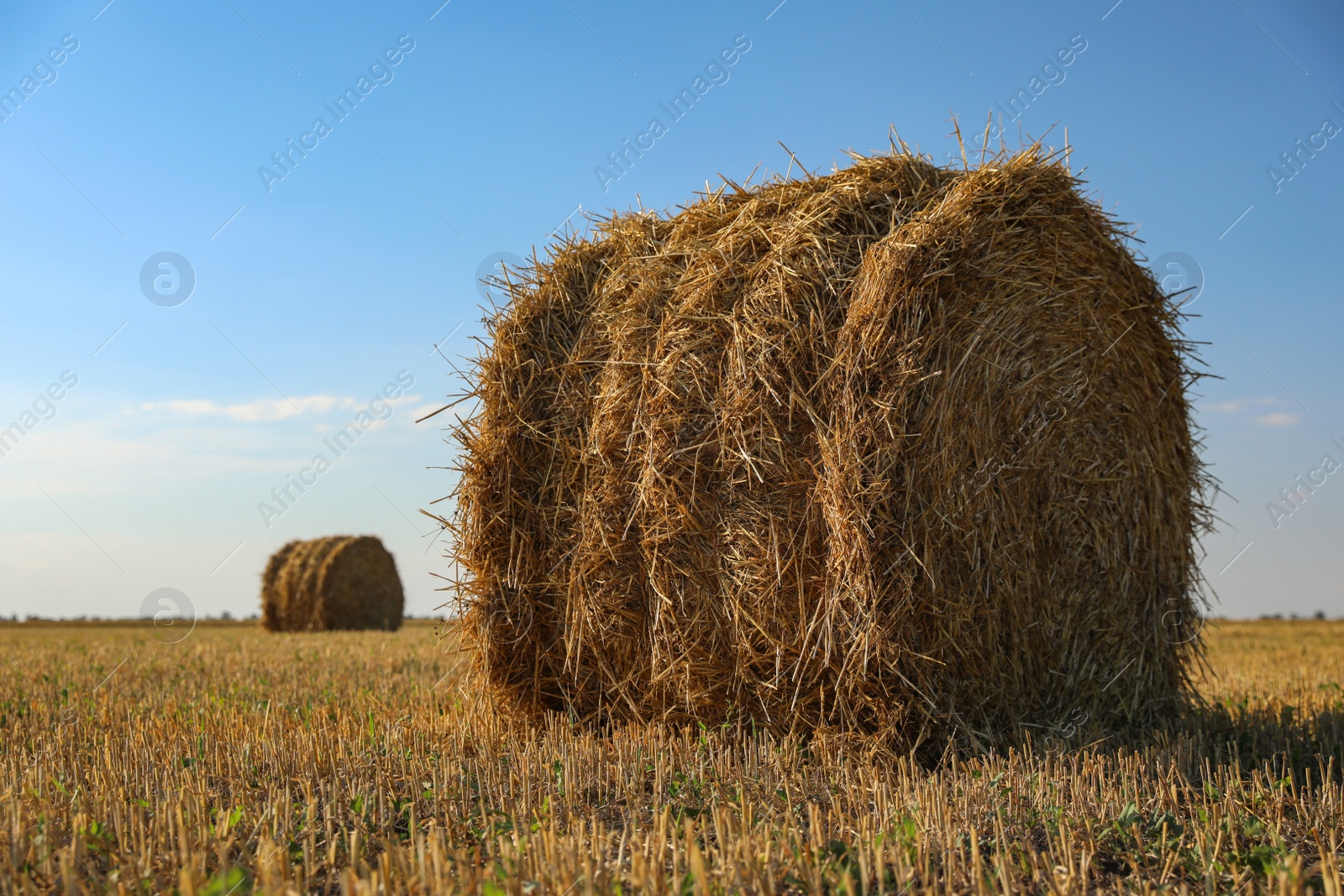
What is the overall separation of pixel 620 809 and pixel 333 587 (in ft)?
46.3

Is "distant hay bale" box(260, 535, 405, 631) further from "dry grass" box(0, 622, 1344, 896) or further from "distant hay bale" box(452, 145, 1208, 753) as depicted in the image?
"distant hay bale" box(452, 145, 1208, 753)

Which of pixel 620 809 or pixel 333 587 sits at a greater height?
pixel 333 587

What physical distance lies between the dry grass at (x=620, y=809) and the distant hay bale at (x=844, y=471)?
0.99 feet

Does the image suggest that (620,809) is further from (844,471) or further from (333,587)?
(333,587)

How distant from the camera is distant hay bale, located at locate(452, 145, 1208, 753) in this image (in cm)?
423

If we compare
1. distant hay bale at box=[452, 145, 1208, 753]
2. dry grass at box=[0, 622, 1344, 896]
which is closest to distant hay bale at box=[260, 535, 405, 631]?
dry grass at box=[0, 622, 1344, 896]

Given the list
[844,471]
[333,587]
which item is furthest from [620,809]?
[333,587]

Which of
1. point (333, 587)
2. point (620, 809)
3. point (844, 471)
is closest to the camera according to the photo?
point (620, 809)

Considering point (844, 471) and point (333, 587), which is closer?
point (844, 471)

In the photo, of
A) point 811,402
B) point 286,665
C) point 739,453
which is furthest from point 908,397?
point 286,665

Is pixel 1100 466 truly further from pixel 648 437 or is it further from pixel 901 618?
pixel 648 437

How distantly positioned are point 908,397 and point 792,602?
1084mm

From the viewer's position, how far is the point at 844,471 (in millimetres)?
4133

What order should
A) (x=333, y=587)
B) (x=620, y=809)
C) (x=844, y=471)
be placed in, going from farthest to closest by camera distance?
1. (x=333, y=587)
2. (x=844, y=471)
3. (x=620, y=809)
